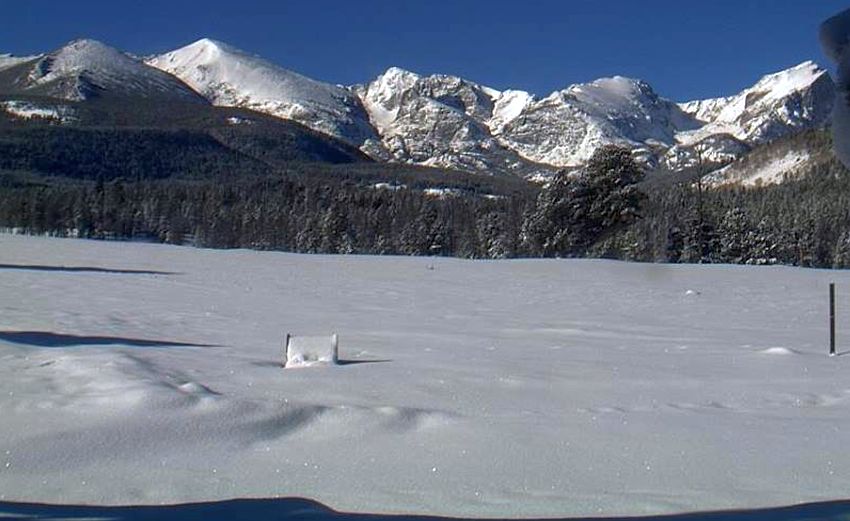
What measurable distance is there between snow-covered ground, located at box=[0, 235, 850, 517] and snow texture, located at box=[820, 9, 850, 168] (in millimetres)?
2729

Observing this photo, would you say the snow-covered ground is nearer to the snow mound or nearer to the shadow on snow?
the shadow on snow

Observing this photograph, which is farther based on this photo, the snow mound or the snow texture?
the snow mound

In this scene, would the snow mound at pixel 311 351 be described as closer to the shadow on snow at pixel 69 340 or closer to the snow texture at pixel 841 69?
the shadow on snow at pixel 69 340

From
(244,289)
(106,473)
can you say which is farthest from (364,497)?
(244,289)

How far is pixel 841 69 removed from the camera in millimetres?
2992

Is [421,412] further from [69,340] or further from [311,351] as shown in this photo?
[69,340]

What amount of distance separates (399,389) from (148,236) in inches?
3797

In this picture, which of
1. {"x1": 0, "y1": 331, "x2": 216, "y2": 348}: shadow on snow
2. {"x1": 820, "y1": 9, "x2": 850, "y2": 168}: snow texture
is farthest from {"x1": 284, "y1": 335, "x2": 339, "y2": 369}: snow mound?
{"x1": 820, "y1": 9, "x2": 850, "y2": 168}: snow texture

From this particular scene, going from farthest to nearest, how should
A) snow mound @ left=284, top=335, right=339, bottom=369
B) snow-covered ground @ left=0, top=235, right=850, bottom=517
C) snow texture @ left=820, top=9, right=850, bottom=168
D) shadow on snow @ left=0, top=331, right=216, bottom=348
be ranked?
shadow on snow @ left=0, top=331, right=216, bottom=348 → snow mound @ left=284, top=335, right=339, bottom=369 → snow-covered ground @ left=0, top=235, right=850, bottom=517 → snow texture @ left=820, top=9, right=850, bottom=168

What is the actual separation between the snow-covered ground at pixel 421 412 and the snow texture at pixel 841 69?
8.95 feet

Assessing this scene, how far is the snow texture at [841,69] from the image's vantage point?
117 inches

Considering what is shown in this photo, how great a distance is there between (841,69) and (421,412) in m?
4.69

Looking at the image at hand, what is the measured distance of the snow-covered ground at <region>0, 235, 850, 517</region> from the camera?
552 cm

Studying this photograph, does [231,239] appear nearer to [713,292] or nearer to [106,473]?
[713,292]
